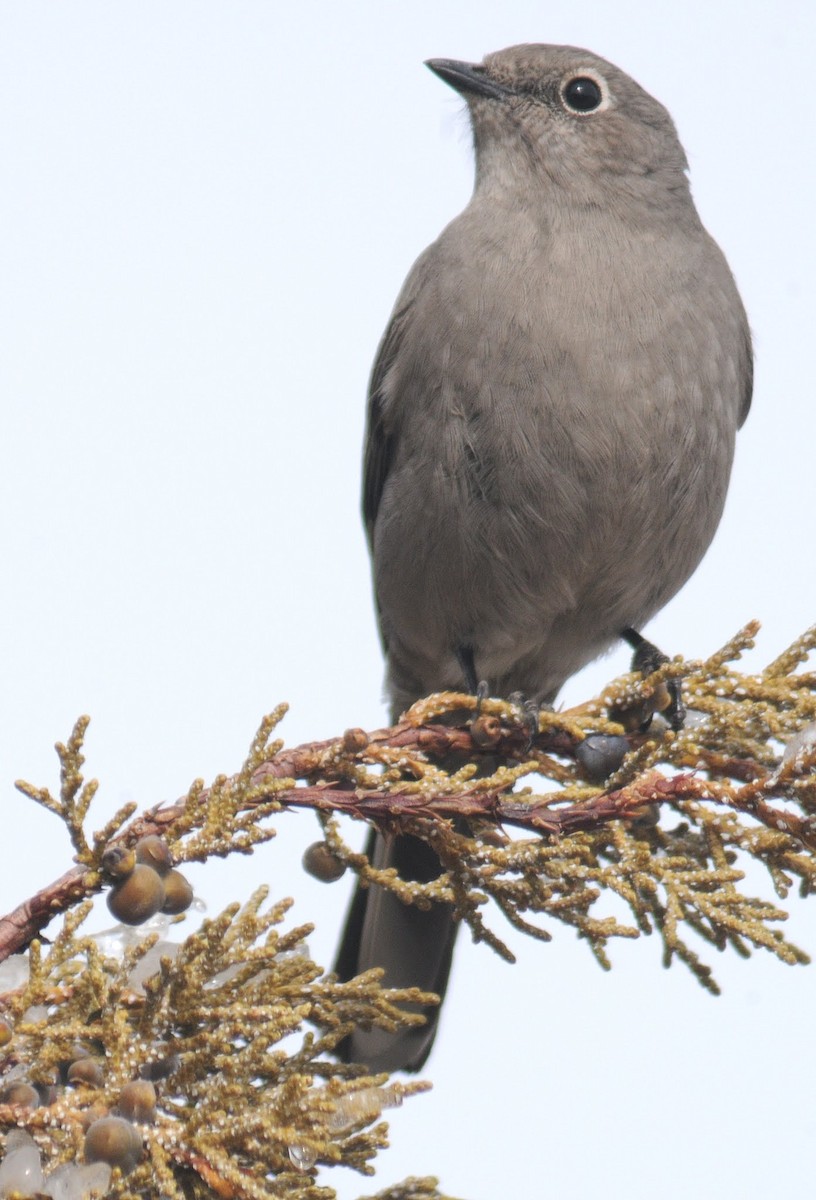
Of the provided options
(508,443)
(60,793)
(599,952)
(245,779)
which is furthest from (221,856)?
(508,443)

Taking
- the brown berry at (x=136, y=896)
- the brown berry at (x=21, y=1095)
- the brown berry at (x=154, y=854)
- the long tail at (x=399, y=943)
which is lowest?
the brown berry at (x=21, y=1095)

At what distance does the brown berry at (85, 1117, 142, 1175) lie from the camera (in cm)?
224

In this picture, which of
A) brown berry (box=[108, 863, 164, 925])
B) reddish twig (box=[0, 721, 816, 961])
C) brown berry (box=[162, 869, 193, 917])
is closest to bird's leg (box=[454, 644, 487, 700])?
reddish twig (box=[0, 721, 816, 961])

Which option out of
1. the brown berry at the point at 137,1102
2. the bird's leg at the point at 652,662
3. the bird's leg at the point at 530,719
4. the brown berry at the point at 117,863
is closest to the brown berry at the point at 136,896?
the brown berry at the point at 117,863

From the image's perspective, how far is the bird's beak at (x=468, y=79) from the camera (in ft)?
18.8

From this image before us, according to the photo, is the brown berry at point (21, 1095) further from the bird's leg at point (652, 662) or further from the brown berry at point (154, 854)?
the bird's leg at point (652, 662)

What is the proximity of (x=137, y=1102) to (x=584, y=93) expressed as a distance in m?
4.67

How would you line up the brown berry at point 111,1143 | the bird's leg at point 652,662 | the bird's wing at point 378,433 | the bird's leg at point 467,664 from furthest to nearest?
the bird's wing at point 378,433 < the bird's leg at point 467,664 < the bird's leg at point 652,662 < the brown berry at point 111,1143

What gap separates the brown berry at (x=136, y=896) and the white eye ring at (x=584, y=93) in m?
4.24

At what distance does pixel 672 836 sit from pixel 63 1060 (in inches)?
70.6

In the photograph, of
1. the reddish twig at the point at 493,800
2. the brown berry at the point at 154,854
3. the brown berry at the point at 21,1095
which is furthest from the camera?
the reddish twig at the point at 493,800

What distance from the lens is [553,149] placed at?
5.56 m

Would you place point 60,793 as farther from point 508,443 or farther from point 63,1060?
point 508,443

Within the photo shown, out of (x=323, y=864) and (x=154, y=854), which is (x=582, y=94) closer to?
(x=323, y=864)
